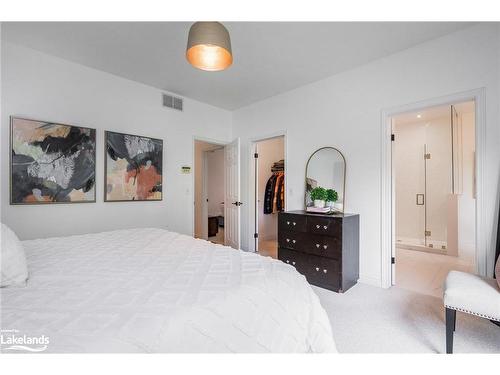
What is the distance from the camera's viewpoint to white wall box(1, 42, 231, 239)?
2498mm

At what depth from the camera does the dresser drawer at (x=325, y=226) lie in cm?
261

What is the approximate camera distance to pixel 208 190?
583cm

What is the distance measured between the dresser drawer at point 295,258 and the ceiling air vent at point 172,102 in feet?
9.03

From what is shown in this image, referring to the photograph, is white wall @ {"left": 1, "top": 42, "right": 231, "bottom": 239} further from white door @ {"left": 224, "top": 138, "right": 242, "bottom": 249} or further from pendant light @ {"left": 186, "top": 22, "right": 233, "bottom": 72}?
pendant light @ {"left": 186, "top": 22, "right": 233, "bottom": 72}

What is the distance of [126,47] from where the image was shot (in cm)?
255

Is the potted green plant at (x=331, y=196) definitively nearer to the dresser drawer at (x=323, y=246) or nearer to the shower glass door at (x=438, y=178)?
the dresser drawer at (x=323, y=246)

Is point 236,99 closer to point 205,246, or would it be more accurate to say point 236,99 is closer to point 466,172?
point 205,246

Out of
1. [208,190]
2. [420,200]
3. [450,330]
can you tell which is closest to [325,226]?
[450,330]

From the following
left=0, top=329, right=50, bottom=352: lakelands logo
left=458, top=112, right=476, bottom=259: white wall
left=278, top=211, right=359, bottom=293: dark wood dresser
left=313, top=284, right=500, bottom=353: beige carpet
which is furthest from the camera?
left=458, top=112, right=476, bottom=259: white wall

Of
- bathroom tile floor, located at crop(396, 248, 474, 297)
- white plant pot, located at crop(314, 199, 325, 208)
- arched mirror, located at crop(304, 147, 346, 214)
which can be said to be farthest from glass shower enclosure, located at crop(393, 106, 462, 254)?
white plant pot, located at crop(314, 199, 325, 208)

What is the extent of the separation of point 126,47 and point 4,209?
2.11 meters

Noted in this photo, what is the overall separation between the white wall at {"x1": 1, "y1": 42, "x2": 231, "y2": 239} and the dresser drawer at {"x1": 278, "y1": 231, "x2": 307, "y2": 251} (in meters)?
1.65

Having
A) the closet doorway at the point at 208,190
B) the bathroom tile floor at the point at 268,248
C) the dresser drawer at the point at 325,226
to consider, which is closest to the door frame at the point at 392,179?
the dresser drawer at the point at 325,226
